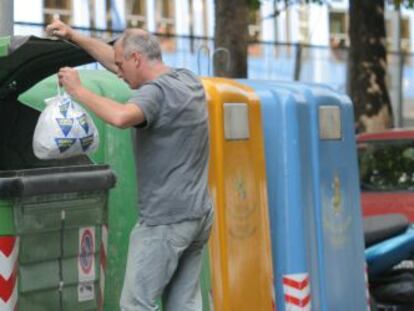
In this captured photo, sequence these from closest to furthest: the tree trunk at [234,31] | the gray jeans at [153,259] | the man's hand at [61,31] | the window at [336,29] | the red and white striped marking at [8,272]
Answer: the red and white striped marking at [8,272], the gray jeans at [153,259], the man's hand at [61,31], the tree trunk at [234,31], the window at [336,29]

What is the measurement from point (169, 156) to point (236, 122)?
1274 millimetres

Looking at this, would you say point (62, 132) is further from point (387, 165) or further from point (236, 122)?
point (387, 165)

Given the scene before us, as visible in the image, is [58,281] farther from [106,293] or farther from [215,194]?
[215,194]

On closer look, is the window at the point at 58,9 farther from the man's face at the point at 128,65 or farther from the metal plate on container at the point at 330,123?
the man's face at the point at 128,65

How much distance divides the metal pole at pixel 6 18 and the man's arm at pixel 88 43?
1123 millimetres

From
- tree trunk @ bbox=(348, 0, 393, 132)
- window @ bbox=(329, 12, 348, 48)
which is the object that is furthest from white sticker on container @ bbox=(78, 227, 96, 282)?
window @ bbox=(329, 12, 348, 48)

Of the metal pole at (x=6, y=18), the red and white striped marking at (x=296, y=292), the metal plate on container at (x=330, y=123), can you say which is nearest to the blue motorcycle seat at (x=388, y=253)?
the metal plate on container at (x=330, y=123)

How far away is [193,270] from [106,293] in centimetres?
57

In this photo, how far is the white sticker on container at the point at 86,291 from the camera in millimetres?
5637

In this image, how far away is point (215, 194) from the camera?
6.64m

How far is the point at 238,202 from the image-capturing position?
6.81 m

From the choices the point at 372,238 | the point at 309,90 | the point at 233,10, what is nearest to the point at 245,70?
the point at 233,10

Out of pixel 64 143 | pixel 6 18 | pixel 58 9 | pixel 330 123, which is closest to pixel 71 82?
pixel 64 143

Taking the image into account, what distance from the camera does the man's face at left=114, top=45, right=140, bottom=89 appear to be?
5.64 metres
